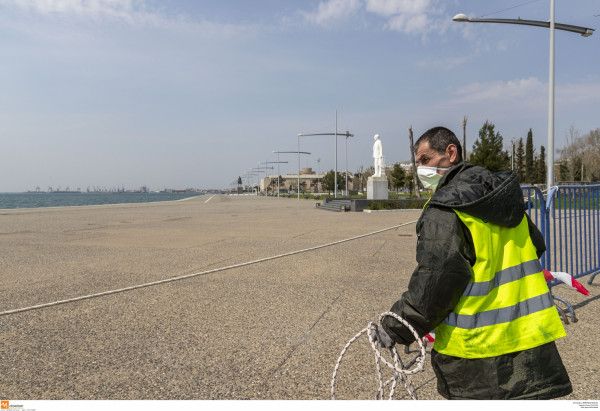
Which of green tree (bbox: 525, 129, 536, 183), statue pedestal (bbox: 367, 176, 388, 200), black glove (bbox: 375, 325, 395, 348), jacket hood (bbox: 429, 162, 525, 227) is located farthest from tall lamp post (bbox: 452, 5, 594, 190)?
green tree (bbox: 525, 129, 536, 183)

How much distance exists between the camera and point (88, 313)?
5297 mm

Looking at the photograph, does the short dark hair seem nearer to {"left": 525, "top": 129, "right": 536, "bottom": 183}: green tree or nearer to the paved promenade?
the paved promenade

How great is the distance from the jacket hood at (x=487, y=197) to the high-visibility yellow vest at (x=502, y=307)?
70mm

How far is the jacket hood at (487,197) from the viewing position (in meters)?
1.75

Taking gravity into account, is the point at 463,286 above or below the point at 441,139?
below

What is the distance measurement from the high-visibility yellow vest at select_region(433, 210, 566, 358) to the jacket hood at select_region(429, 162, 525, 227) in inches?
2.7

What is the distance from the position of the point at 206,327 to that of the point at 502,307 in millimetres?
3532

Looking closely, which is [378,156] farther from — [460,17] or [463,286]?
[463,286]

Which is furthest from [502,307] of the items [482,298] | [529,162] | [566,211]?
[529,162]

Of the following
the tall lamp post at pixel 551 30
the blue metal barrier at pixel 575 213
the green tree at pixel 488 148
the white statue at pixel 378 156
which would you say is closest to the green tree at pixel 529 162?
the green tree at pixel 488 148

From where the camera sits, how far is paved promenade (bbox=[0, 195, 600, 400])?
132 inches

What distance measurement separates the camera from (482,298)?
1.85m

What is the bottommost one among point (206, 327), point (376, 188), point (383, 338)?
point (206, 327)
